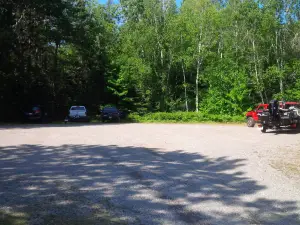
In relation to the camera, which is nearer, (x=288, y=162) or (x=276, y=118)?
(x=288, y=162)

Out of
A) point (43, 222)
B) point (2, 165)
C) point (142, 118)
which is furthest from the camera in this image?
point (142, 118)

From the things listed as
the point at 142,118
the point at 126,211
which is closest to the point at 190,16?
the point at 142,118

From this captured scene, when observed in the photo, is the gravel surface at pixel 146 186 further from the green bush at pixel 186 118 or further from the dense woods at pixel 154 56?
the dense woods at pixel 154 56

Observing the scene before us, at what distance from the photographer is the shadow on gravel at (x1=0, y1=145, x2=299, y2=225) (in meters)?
4.57

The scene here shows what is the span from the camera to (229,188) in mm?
6258

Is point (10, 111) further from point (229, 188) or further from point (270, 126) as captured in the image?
point (229, 188)

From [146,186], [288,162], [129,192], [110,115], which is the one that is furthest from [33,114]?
[129,192]

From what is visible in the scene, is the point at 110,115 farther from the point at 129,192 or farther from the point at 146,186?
the point at 129,192

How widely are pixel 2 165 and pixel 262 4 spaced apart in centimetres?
2894

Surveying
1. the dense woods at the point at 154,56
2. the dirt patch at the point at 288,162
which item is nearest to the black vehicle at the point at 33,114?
the dense woods at the point at 154,56

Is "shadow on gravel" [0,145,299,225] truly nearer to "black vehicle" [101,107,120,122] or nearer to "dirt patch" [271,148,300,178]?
"dirt patch" [271,148,300,178]

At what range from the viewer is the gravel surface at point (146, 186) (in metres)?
4.62

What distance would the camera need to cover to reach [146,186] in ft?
20.2

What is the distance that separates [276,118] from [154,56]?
20.3 metres
